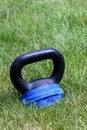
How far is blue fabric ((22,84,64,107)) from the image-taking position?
2291 mm

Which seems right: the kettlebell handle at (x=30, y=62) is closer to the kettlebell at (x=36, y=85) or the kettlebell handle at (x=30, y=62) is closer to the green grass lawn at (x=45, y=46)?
the kettlebell at (x=36, y=85)

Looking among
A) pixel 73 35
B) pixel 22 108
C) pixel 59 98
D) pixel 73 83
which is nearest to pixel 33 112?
pixel 22 108

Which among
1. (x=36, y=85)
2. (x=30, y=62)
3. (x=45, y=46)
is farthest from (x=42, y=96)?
(x=45, y=46)

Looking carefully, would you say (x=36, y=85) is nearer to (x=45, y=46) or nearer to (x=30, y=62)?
(x=30, y=62)

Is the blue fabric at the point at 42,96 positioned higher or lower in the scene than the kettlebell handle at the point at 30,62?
lower

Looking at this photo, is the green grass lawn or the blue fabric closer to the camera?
the green grass lawn

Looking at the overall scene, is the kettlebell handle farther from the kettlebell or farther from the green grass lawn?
the green grass lawn

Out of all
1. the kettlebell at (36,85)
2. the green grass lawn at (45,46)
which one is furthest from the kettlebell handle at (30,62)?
the green grass lawn at (45,46)

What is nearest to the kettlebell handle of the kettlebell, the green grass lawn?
the kettlebell

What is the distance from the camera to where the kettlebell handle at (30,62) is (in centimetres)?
228

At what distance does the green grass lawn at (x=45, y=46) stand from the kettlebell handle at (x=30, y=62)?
0.35ft

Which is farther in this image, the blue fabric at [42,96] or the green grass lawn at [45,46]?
the blue fabric at [42,96]

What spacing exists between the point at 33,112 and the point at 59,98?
0.22 metres

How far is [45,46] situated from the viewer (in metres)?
3.19
